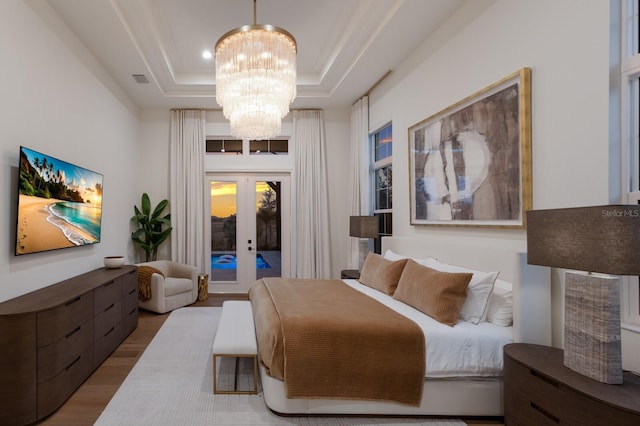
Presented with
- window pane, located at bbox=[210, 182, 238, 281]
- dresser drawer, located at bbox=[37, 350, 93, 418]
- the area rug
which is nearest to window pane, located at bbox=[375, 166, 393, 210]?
window pane, located at bbox=[210, 182, 238, 281]

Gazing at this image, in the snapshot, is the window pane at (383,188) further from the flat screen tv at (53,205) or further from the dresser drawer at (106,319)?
→ the flat screen tv at (53,205)

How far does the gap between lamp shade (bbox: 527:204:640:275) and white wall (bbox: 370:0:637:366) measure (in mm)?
498

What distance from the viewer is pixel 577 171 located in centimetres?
204

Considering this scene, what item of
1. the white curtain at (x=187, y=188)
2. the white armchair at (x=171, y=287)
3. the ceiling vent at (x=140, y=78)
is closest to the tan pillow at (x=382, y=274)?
the white armchair at (x=171, y=287)

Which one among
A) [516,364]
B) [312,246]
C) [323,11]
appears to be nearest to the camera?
[516,364]

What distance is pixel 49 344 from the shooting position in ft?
7.25

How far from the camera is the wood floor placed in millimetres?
2186

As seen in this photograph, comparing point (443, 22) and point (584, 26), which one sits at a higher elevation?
point (443, 22)

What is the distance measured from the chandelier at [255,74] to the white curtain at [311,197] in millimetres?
2557

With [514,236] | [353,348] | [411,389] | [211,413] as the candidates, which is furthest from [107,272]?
[514,236]

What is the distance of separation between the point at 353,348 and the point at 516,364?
93cm

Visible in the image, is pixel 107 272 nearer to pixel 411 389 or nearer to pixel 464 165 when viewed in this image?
pixel 411 389

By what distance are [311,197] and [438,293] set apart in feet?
11.8

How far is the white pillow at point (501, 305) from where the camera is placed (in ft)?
7.60
